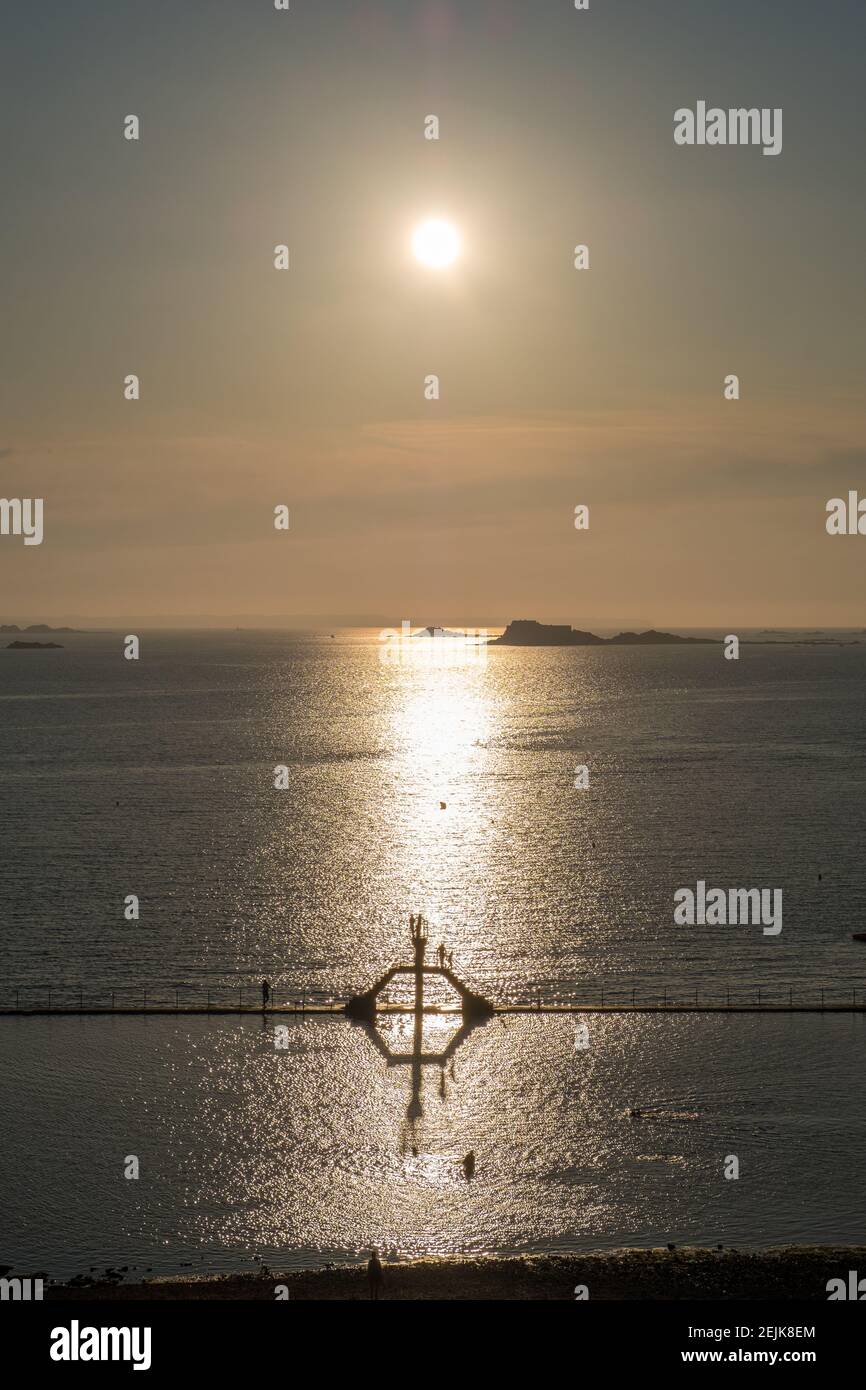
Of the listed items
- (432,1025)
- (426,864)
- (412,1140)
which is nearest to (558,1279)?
(412,1140)

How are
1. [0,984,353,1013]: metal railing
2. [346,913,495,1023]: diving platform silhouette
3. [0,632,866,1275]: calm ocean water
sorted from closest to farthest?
[0,632,866,1275]: calm ocean water → [346,913,495,1023]: diving platform silhouette → [0,984,353,1013]: metal railing

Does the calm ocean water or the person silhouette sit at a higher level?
the calm ocean water

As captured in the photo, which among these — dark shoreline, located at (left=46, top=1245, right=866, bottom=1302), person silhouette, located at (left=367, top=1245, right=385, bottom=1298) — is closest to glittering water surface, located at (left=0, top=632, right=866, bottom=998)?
dark shoreline, located at (left=46, top=1245, right=866, bottom=1302)

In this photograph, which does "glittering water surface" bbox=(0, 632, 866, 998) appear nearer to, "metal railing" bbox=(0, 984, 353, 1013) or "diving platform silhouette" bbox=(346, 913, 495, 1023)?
"metal railing" bbox=(0, 984, 353, 1013)

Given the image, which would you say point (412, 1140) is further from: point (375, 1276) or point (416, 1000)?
point (416, 1000)

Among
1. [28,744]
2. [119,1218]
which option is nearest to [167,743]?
[28,744]
